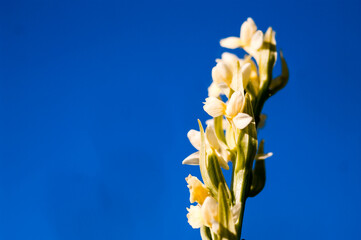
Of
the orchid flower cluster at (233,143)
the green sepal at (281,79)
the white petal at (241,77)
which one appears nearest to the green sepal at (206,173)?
the orchid flower cluster at (233,143)

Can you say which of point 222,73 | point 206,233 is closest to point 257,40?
point 222,73

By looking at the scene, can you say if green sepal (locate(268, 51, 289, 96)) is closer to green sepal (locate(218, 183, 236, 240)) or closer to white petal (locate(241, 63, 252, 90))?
white petal (locate(241, 63, 252, 90))

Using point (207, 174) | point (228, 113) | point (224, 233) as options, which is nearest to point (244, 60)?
point (228, 113)

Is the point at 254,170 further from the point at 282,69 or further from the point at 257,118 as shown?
the point at 282,69

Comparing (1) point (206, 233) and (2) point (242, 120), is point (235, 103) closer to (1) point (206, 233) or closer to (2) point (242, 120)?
(2) point (242, 120)

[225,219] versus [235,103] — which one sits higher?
[235,103]

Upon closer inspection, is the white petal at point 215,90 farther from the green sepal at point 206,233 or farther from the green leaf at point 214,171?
the green sepal at point 206,233

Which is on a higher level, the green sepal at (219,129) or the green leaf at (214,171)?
the green sepal at (219,129)
